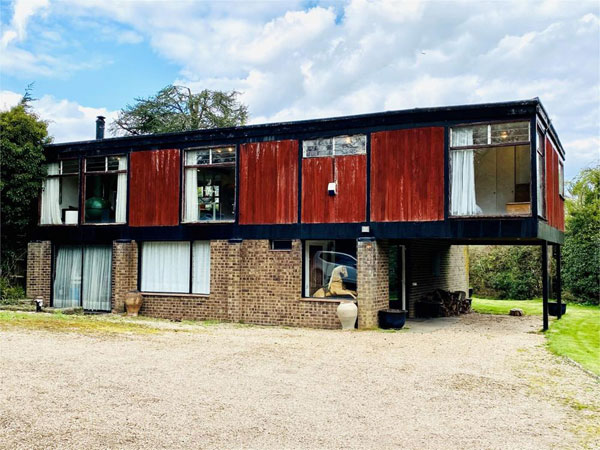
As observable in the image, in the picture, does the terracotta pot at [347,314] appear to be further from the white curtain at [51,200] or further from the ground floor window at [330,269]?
the white curtain at [51,200]

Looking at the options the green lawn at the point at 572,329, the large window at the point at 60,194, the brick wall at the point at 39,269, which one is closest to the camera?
the green lawn at the point at 572,329

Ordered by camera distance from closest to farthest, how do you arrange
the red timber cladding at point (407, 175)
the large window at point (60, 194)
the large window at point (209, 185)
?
the red timber cladding at point (407, 175), the large window at point (209, 185), the large window at point (60, 194)

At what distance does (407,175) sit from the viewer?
13.7m

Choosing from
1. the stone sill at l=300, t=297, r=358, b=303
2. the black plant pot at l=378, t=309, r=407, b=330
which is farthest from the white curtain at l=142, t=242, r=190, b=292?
the black plant pot at l=378, t=309, r=407, b=330

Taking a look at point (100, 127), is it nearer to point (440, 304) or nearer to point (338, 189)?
point (338, 189)

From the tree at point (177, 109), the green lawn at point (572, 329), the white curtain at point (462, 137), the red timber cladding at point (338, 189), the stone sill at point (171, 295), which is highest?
the tree at point (177, 109)

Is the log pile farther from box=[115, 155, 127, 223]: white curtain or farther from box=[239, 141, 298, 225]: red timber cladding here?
box=[115, 155, 127, 223]: white curtain

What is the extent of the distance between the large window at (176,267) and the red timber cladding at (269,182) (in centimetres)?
176

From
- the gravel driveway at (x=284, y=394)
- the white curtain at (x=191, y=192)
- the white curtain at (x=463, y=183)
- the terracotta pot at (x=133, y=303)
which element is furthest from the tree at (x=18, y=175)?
the white curtain at (x=463, y=183)

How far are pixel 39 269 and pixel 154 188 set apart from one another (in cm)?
476

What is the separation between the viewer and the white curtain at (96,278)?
17.0m

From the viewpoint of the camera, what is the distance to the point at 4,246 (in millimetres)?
17891

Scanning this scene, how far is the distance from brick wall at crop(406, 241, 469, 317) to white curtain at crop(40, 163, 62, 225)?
11083 mm

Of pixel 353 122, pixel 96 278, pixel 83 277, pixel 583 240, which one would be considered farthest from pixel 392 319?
pixel 583 240
